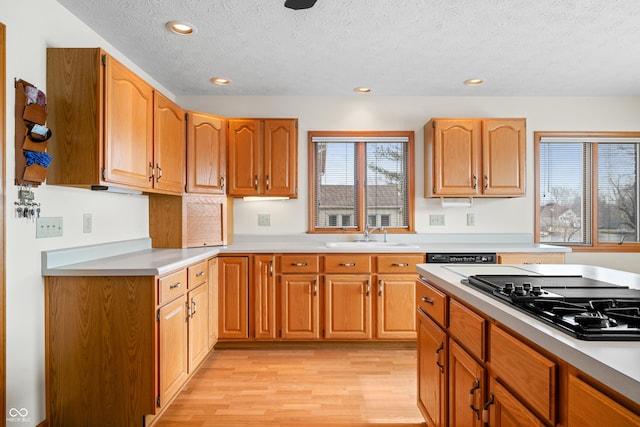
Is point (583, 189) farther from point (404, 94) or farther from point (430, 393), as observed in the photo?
point (430, 393)

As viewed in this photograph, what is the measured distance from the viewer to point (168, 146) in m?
2.86

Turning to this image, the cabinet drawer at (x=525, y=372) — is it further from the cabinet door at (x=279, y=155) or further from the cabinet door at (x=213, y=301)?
the cabinet door at (x=279, y=155)

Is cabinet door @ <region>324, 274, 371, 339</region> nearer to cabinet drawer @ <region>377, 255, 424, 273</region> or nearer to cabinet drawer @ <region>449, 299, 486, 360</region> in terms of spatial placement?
cabinet drawer @ <region>377, 255, 424, 273</region>

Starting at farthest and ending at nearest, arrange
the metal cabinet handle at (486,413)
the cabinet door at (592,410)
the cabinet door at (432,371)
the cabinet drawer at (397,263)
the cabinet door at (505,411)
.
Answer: the cabinet drawer at (397,263) → the cabinet door at (432,371) → the metal cabinet handle at (486,413) → the cabinet door at (505,411) → the cabinet door at (592,410)

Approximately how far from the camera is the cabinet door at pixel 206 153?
3223 millimetres

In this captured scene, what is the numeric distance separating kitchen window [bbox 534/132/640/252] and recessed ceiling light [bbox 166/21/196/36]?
340 cm

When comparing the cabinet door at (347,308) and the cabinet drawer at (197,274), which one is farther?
the cabinet door at (347,308)

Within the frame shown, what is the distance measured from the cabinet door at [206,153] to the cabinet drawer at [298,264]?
0.91 m

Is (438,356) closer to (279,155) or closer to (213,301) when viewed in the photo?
(213,301)

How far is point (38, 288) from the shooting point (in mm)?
1939

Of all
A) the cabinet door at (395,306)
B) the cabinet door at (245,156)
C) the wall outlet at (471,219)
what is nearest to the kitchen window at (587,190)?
the wall outlet at (471,219)

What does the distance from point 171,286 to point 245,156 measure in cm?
164

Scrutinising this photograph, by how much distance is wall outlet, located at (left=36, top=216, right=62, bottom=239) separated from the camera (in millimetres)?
1943

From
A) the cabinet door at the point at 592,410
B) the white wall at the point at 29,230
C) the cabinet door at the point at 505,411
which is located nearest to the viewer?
the cabinet door at the point at 592,410
